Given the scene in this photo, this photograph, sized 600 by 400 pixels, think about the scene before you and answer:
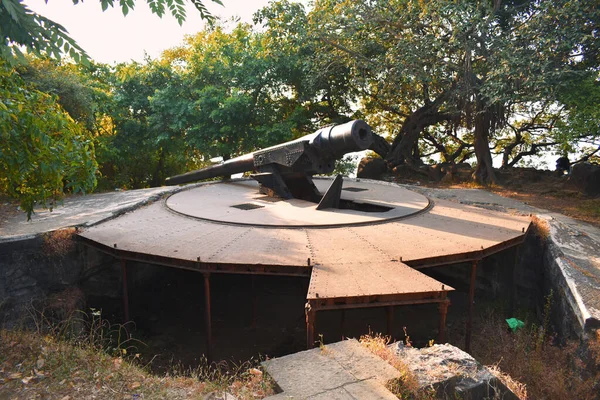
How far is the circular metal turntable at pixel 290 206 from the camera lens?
8.06 metres

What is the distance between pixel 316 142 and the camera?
897 centimetres

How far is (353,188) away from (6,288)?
27.2 feet

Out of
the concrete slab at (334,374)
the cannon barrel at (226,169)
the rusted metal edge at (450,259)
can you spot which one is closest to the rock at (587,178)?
the rusted metal edge at (450,259)

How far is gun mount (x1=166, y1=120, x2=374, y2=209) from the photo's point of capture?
8.23 metres

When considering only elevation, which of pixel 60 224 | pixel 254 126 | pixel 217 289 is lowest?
pixel 217 289

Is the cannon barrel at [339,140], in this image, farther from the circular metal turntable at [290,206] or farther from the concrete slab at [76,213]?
the concrete slab at [76,213]

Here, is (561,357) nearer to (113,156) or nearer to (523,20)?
(523,20)

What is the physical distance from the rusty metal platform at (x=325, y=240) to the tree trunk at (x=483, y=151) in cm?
606

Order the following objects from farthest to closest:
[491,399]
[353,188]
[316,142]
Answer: [353,188] < [316,142] < [491,399]

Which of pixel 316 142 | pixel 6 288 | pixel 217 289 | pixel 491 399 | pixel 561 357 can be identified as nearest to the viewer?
pixel 491 399

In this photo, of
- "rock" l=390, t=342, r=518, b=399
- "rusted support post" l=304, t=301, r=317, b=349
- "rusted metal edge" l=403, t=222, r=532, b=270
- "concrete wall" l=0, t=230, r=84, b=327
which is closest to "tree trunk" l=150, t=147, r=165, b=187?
"concrete wall" l=0, t=230, r=84, b=327

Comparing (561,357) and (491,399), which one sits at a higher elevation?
(491,399)

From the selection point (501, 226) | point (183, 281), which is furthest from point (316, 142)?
point (183, 281)

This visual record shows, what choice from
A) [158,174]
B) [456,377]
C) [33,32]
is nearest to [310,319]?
[456,377]
